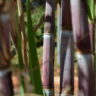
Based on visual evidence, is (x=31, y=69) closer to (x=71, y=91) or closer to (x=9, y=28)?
(x=9, y=28)

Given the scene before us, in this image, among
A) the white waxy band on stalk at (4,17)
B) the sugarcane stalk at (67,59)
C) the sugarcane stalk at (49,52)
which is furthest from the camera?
the sugarcane stalk at (49,52)

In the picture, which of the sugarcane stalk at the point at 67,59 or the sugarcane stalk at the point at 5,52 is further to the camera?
the sugarcane stalk at the point at 67,59

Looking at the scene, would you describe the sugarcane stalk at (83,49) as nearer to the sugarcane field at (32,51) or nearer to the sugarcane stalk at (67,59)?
the sugarcane field at (32,51)

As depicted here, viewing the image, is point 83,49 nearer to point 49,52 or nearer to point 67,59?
point 67,59

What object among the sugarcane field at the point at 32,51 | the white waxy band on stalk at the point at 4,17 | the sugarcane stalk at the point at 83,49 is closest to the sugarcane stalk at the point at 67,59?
the sugarcane field at the point at 32,51

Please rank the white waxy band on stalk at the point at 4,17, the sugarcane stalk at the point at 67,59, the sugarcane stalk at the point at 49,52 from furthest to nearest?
1. the sugarcane stalk at the point at 49,52
2. the sugarcane stalk at the point at 67,59
3. the white waxy band on stalk at the point at 4,17

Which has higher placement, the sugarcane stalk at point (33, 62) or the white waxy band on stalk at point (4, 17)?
the white waxy band on stalk at point (4, 17)
